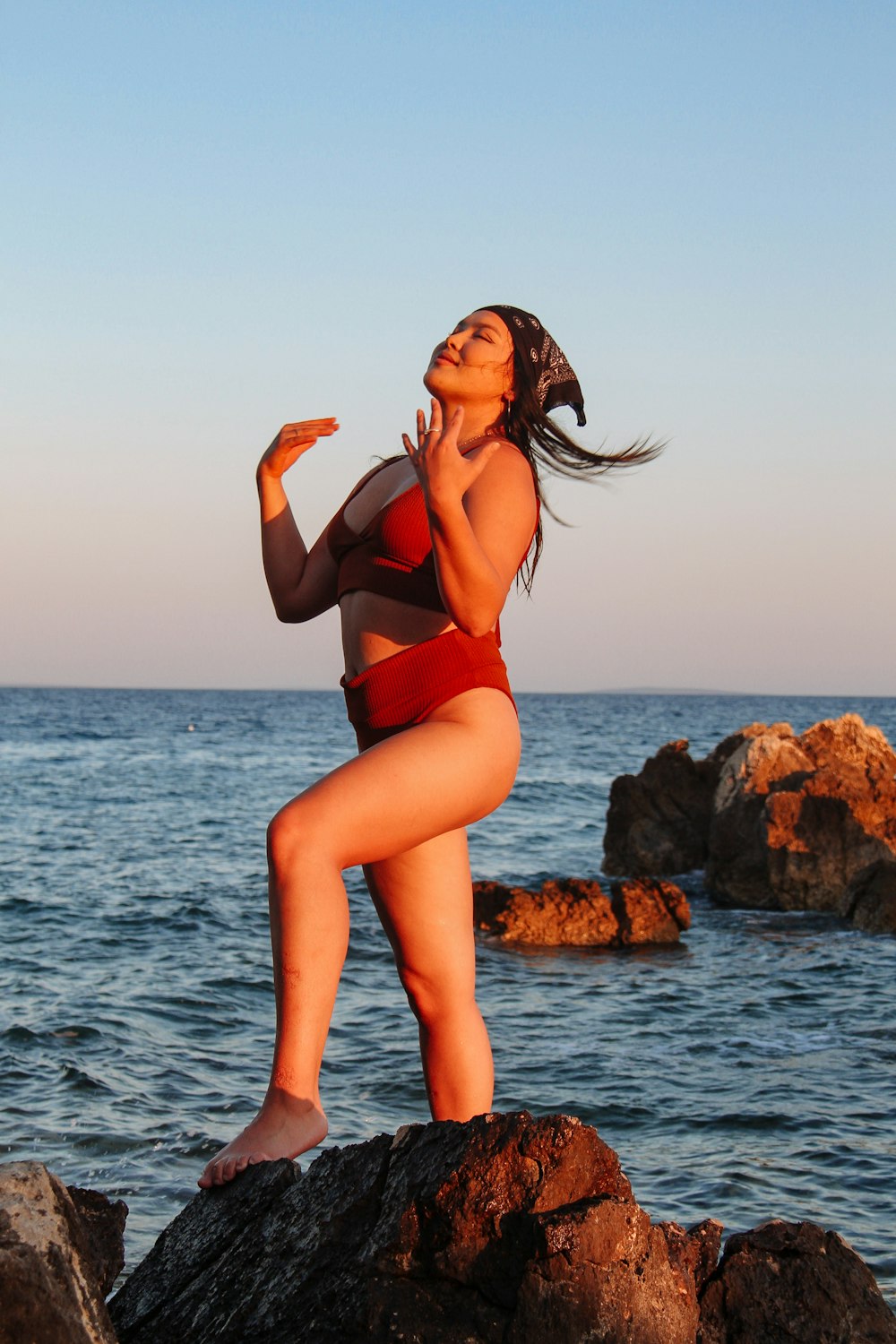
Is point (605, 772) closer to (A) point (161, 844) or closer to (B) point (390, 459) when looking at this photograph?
(A) point (161, 844)

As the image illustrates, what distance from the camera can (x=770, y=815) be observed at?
57.2 feet

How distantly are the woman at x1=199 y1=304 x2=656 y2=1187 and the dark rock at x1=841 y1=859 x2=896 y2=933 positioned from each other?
12.5 metres

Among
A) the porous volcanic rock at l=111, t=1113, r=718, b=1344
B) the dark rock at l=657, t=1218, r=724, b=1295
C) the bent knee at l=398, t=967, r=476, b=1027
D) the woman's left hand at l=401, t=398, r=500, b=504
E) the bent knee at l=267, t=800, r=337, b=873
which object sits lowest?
the dark rock at l=657, t=1218, r=724, b=1295

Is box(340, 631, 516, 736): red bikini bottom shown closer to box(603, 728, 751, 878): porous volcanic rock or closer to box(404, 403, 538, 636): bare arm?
box(404, 403, 538, 636): bare arm

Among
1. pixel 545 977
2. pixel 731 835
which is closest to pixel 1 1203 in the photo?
pixel 545 977

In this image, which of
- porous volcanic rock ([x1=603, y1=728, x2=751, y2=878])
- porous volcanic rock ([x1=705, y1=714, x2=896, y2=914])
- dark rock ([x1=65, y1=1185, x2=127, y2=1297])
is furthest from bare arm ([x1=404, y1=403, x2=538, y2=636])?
porous volcanic rock ([x1=603, y1=728, x2=751, y2=878])

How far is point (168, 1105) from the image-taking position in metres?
8.90

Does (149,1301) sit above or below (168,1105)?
above

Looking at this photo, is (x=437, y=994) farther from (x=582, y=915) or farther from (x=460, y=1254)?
(x=582, y=915)

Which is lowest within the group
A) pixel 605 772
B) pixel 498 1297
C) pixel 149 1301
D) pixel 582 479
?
pixel 605 772

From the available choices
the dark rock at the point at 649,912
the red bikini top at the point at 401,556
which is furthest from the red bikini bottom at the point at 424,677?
the dark rock at the point at 649,912

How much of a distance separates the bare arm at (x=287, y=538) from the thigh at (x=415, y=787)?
2.52 ft

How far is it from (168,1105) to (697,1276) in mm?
6436

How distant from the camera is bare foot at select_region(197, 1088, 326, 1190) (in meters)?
3.20
